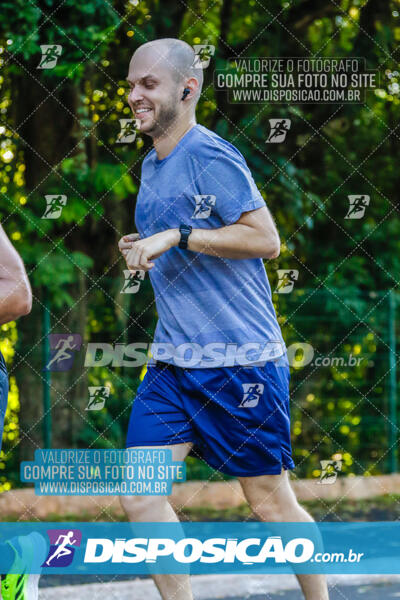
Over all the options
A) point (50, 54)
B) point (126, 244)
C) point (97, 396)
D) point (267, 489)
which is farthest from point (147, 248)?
point (97, 396)

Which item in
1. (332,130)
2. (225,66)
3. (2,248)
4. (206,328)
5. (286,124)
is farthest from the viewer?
(332,130)

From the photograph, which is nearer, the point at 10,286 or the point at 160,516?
the point at 10,286

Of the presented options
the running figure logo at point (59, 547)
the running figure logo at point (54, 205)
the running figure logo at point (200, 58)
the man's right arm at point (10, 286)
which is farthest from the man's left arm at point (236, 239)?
the running figure logo at point (54, 205)

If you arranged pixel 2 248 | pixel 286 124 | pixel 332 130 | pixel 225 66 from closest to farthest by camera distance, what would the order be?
pixel 2 248 → pixel 225 66 → pixel 286 124 → pixel 332 130

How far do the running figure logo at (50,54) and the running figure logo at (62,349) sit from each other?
6.64ft

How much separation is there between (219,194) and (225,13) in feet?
17.6

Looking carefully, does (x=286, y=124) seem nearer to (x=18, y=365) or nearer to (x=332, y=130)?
(x=332, y=130)

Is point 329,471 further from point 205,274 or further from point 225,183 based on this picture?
point 225,183

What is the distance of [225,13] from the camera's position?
8.58 m

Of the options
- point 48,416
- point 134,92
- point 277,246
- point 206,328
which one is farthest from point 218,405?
point 48,416

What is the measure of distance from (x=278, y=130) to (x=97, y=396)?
101 inches

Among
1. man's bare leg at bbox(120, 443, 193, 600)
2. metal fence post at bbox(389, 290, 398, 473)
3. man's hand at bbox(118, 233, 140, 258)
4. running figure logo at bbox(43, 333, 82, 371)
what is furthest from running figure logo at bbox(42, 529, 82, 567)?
metal fence post at bbox(389, 290, 398, 473)

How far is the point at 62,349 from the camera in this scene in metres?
7.73

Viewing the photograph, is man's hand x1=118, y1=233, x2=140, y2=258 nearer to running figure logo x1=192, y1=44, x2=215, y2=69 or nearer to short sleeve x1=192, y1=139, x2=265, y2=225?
short sleeve x1=192, y1=139, x2=265, y2=225
